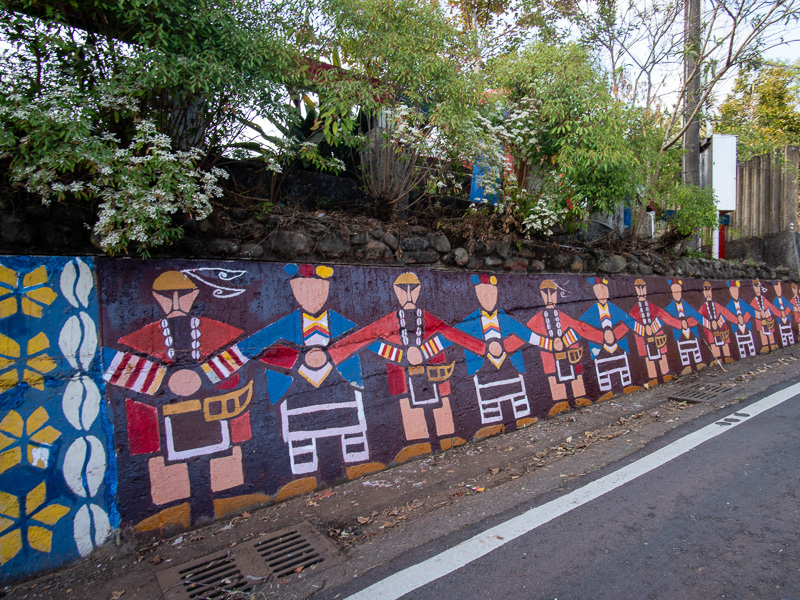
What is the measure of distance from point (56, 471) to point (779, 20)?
1104 cm

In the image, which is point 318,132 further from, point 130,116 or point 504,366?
point 504,366

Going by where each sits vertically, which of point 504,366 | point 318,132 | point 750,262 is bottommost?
point 504,366

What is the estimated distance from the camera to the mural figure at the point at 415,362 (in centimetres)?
441

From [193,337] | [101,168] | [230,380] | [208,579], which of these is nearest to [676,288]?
[230,380]

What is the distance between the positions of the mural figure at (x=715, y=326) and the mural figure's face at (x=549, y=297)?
163 inches

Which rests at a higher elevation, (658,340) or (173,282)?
(173,282)

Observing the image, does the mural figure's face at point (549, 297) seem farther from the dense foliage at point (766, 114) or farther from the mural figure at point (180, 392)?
the dense foliage at point (766, 114)

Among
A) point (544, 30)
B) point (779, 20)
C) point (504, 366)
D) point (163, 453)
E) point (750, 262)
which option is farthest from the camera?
point (750, 262)

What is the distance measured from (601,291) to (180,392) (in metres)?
5.54

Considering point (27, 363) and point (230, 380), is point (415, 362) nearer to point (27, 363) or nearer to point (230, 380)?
point (230, 380)

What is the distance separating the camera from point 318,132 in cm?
558

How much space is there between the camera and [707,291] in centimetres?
876

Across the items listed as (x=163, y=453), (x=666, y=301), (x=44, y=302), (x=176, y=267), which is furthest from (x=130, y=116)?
(x=666, y=301)

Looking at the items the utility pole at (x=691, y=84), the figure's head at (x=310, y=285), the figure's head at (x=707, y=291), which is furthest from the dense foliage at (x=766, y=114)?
the figure's head at (x=310, y=285)
